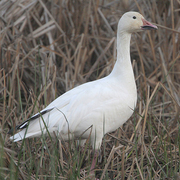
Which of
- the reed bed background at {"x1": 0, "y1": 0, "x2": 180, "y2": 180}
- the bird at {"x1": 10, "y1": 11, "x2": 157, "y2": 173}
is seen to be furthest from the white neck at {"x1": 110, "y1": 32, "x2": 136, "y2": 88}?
the reed bed background at {"x1": 0, "y1": 0, "x2": 180, "y2": 180}

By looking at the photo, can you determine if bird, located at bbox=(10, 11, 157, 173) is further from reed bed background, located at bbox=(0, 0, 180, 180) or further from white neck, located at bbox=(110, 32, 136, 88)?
reed bed background, located at bbox=(0, 0, 180, 180)

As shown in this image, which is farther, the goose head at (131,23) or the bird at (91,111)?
→ the goose head at (131,23)

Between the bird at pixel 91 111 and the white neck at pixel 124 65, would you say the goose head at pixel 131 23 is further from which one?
the bird at pixel 91 111

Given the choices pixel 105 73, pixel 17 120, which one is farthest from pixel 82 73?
pixel 17 120

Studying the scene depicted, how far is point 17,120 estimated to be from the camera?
3.30 metres

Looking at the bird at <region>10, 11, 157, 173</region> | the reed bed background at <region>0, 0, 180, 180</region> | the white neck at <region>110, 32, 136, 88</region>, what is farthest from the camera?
the reed bed background at <region>0, 0, 180, 180</region>

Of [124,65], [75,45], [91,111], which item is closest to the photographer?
[91,111]

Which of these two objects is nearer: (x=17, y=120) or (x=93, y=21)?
(x=17, y=120)


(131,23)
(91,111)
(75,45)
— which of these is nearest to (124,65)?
(131,23)

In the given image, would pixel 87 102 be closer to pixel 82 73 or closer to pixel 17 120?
pixel 17 120

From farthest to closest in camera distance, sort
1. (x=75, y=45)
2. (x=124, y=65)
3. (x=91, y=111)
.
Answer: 1. (x=75, y=45)
2. (x=124, y=65)
3. (x=91, y=111)

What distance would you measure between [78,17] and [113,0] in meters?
0.87

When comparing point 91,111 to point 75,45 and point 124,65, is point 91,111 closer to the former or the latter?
point 124,65

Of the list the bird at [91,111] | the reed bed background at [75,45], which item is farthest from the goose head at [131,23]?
the reed bed background at [75,45]
